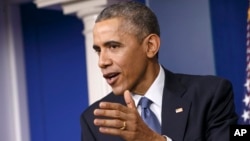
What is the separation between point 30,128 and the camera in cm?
521

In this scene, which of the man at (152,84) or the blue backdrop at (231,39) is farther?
the blue backdrop at (231,39)

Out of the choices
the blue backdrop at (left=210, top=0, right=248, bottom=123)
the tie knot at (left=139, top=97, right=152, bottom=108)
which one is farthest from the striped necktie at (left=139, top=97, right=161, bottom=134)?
the blue backdrop at (left=210, top=0, right=248, bottom=123)

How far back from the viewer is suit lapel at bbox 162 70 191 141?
270cm

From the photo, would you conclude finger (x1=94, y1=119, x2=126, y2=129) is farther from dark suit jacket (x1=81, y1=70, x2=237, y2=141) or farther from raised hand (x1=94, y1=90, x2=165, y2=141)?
dark suit jacket (x1=81, y1=70, x2=237, y2=141)

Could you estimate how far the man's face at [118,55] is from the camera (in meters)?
2.62

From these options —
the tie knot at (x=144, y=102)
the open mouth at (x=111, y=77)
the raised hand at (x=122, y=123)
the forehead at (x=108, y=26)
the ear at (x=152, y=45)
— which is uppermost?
the forehead at (x=108, y=26)

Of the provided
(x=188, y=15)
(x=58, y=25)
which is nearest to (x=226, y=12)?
(x=188, y=15)

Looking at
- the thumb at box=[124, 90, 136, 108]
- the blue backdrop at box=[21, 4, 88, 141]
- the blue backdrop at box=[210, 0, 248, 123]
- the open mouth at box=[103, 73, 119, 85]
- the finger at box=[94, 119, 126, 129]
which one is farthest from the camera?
the blue backdrop at box=[21, 4, 88, 141]

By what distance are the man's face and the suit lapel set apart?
0.46 feet

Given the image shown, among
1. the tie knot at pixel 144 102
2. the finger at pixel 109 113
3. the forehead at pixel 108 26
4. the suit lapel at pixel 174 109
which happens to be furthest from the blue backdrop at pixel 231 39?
the finger at pixel 109 113

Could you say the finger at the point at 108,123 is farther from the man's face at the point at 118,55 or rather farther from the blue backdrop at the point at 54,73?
the blue backdrop at the point at 54,73

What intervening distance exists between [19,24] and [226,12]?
1.70 metres

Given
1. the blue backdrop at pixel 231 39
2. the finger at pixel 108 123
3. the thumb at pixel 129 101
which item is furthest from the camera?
the blue backdrop at pixel 231 39

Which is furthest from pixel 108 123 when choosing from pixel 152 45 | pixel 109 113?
pixel 152 45
